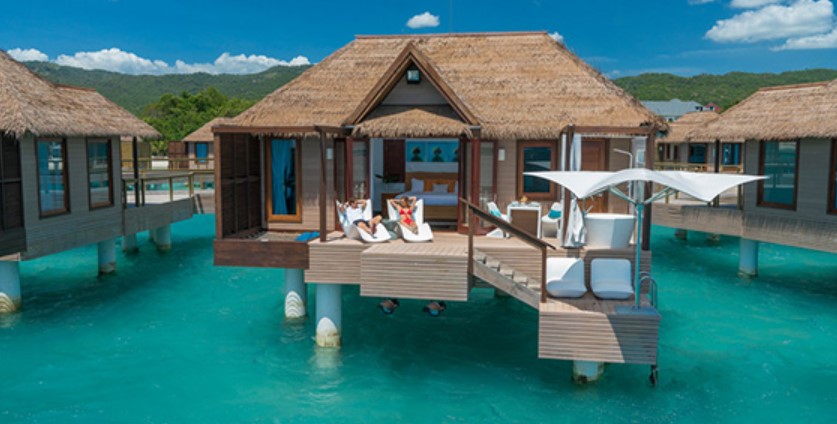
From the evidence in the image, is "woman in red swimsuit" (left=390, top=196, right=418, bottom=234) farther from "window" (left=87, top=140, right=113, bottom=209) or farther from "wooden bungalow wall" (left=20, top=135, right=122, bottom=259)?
"window" (left=87, top=140, right=113, bottom=209)

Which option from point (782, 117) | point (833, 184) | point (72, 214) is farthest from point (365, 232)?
point (782, 117)

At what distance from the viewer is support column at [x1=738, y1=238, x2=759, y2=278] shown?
20.8 meters

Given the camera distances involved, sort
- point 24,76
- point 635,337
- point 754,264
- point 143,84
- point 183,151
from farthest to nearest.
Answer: point 143,84 → point 183,151 → point 754,264 → point 24,76 → point 635,337

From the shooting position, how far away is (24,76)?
17562 mm

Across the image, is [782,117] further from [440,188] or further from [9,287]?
[9,287]

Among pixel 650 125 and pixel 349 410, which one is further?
pixel 650 125

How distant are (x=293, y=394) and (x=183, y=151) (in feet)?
137

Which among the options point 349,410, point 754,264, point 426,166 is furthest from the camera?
point 754,264

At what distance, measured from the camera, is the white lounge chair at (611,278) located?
1155 centimetres

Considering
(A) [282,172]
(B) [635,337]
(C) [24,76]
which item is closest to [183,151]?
(C) [24,76]

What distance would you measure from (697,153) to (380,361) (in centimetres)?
3773

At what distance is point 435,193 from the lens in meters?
17.8

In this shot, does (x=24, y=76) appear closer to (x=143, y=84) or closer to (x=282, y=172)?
(x=282, y=172)

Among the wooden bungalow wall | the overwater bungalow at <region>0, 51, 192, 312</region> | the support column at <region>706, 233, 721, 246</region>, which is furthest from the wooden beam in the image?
the support column at <region>706, 233, 721, 246</region>
